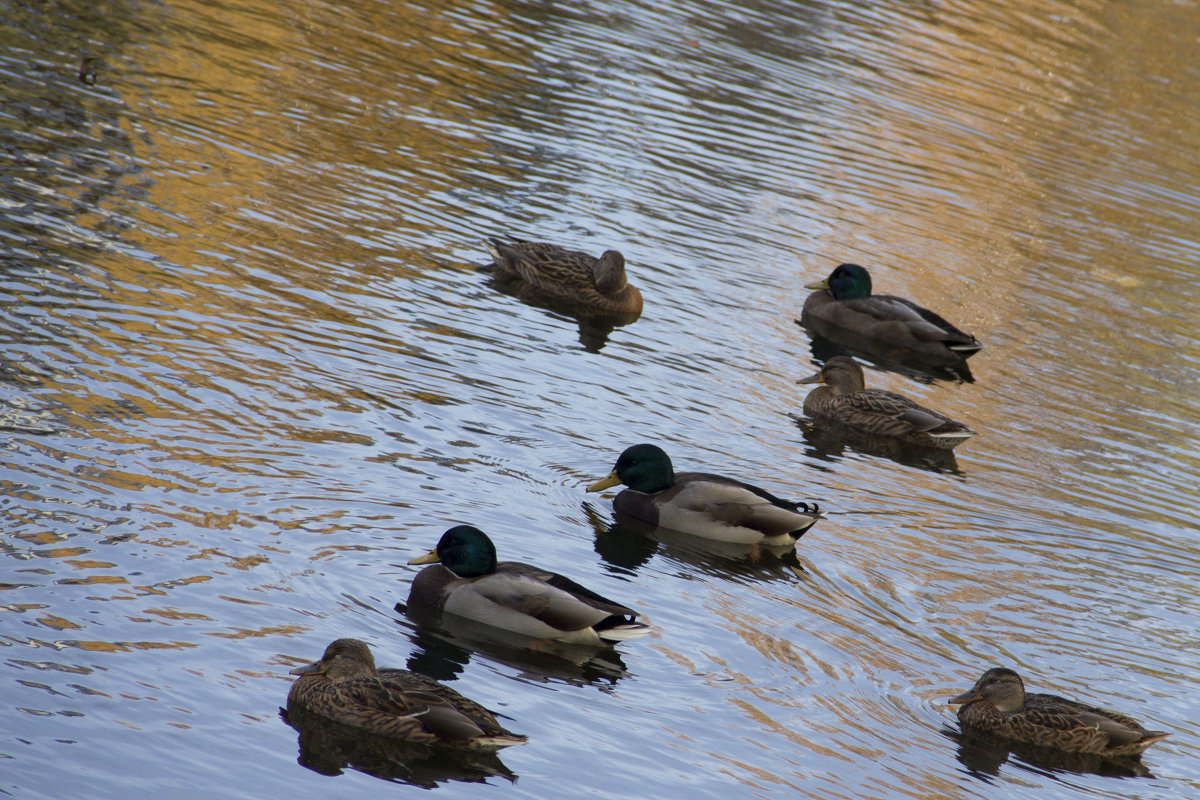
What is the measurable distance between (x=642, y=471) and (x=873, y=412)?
11.7 feet

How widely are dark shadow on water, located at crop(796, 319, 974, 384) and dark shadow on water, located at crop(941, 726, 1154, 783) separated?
711cm

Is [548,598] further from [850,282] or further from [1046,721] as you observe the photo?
[850,282]

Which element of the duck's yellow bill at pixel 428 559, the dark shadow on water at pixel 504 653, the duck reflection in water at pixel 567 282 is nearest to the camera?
the dark shadow on water at pixel 504 653

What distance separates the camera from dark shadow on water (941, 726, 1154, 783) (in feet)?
26.4

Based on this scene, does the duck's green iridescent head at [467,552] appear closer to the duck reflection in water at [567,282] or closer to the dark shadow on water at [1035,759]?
the dark shadow on water at [1035,759]

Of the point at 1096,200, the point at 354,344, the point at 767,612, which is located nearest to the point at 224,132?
the point at 354,344

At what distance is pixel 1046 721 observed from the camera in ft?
26.6

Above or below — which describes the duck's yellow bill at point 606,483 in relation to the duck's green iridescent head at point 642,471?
below

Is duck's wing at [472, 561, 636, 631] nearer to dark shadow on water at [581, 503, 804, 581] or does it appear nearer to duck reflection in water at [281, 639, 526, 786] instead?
duck reflection in water at [281, 639, 526, 786]

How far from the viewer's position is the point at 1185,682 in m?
9.19

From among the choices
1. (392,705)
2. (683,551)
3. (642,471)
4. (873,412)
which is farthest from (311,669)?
(873,412)

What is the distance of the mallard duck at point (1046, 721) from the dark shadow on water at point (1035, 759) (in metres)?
0.04

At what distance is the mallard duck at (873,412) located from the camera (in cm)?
1273

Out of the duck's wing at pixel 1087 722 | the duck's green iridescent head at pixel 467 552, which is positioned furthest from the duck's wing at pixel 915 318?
the duck's green iridescent head at pixel 467 552
